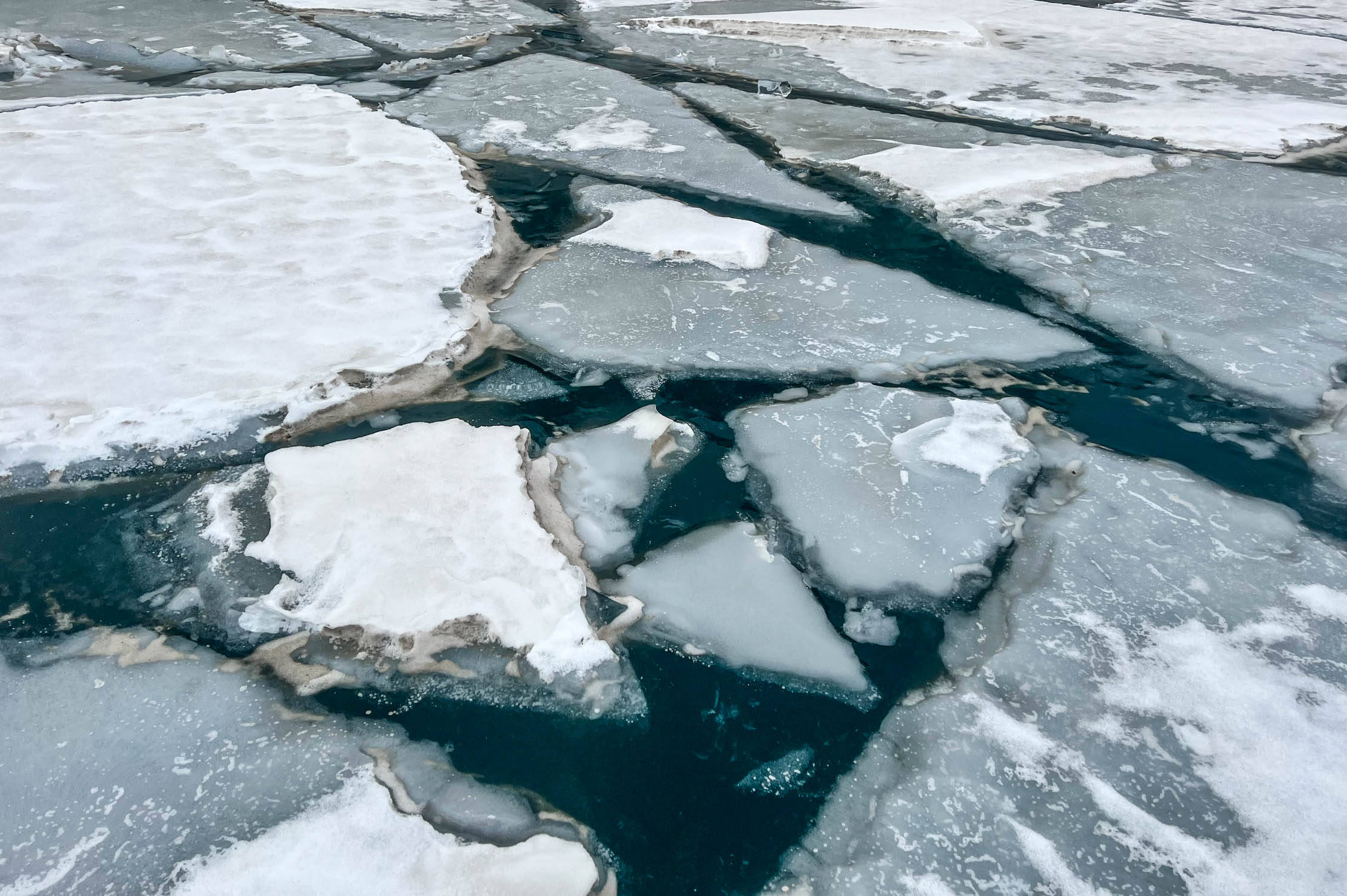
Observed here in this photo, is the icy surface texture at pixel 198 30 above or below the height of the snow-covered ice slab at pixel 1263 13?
below

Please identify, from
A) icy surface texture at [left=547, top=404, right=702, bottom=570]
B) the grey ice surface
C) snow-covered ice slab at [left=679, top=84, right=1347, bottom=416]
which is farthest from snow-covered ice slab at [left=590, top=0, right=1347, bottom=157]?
icy surface texture at [left=547, top=404, right=702, bottom=570]

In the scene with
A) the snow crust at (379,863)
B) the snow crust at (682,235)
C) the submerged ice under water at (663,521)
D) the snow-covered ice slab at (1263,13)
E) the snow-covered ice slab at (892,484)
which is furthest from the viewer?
the snow-covered ice slab at (1263,13)

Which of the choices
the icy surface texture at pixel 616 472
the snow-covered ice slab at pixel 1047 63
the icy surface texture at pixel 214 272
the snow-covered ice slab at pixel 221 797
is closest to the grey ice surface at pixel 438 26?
the snow-covered ice slab at pixel 1047 63

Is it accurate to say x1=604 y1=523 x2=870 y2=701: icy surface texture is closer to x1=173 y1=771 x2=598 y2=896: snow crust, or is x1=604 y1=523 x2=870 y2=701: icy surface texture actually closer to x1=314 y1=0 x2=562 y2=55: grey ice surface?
x1=173 y1=771 x2=598 y2=896: snow crust

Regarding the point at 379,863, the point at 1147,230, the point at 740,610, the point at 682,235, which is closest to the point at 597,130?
the point at 682,235

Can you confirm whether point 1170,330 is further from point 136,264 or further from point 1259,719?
point 136,264

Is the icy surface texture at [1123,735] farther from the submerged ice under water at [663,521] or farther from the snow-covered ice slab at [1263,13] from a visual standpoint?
the snow-covered ice slab at [1263,13]

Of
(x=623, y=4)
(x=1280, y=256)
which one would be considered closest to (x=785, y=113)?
(x=1280, y=256)
